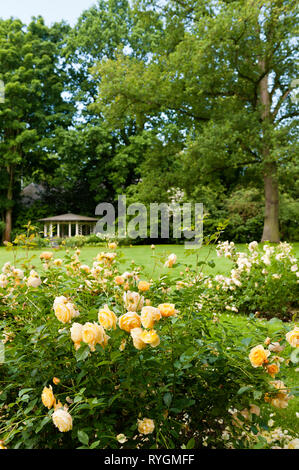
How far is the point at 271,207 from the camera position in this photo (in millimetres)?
13422

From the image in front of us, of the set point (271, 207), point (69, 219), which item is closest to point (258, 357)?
point (271, 207)

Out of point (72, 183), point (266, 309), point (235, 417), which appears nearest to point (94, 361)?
point (235, 417)

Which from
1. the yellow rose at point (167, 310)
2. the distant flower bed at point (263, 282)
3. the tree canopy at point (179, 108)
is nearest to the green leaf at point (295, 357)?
the yellow rose at point (167, 310)

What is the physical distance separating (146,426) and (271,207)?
13.2 metres

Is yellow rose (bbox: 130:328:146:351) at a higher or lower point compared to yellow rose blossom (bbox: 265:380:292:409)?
higher

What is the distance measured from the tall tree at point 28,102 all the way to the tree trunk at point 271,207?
12990 millimetres

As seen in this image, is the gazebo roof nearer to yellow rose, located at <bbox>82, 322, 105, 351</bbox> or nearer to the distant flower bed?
the distant flower bed

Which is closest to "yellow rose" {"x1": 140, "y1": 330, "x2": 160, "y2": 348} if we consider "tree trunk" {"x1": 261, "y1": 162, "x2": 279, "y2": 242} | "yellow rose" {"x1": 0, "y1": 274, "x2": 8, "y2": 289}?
"yellow rose" {"x1": 0, "y1": 274, "x2": 8, "y2": 289}

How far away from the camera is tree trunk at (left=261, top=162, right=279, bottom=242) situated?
42.4ft

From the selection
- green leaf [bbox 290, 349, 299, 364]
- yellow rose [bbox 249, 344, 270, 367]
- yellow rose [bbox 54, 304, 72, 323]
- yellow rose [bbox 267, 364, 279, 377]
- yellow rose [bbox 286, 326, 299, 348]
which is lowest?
yellow rose [bbox 267, 364, 279, 377]

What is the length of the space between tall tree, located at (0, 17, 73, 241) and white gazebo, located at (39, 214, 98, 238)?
265 cm

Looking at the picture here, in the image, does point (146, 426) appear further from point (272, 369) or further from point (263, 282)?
point (263, 282)

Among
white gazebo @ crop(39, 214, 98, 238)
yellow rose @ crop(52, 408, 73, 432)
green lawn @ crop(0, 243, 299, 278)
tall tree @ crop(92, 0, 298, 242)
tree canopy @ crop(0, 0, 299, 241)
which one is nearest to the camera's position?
yellow rose @ crop(52, 408, 73, 432)

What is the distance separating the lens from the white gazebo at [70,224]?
2142 centimetres
